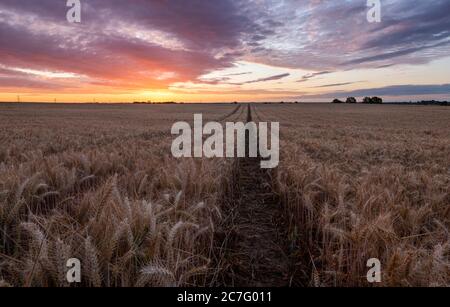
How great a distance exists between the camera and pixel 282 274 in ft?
9.40

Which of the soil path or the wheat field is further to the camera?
the soil path

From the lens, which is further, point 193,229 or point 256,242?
point 256,242

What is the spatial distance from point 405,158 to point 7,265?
30.9ft

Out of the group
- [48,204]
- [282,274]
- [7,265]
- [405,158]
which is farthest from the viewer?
[405,158]

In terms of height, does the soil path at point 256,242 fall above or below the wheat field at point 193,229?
below

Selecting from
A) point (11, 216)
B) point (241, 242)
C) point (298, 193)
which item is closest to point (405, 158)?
point (298, 193)

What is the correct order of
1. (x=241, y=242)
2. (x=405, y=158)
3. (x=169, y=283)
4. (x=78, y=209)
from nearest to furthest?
(x=169, y=283) < (x=78, y=209) < (x=241, y=242) < (x=405, y=158)

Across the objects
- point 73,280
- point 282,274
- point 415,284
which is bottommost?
point 282,274

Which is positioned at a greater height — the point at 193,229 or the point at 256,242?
the point at 193,229

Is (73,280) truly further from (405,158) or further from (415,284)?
(405,158)

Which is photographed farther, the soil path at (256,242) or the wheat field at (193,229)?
the soil path at (256,242)

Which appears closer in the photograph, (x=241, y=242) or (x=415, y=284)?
(x=415, y=284)

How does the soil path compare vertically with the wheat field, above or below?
below
